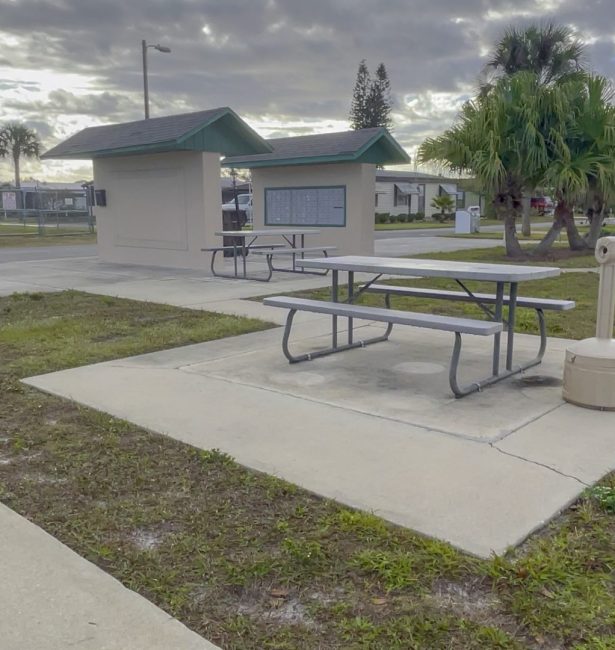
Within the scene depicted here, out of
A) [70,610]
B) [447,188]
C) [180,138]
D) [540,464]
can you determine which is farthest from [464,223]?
[70,610]

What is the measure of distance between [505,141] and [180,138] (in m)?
6.94

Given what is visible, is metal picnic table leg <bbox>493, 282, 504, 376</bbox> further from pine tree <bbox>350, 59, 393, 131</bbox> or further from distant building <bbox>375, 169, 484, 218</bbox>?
pine tree <bbox>350, 59, 393, 131</bbox>

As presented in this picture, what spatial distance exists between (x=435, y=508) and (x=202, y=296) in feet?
23.3

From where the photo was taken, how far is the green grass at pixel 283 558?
88.7 inches

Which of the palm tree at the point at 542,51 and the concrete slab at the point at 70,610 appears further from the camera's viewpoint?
the palm tree at the point at 542,51

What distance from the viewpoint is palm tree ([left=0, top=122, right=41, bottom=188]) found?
61.6 meters

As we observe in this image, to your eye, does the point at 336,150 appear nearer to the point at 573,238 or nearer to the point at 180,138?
the point at 180,138

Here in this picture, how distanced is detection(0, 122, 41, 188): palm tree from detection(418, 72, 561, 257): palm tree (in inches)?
2185

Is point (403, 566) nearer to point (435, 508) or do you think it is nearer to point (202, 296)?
point (435, 508)

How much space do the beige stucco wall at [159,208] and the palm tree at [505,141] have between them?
550 centimetres

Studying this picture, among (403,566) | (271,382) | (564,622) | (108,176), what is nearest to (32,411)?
(271,382)

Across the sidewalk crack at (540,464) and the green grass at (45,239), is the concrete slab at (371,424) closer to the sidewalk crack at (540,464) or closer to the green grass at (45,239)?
the sidewalk crack at (540,464)

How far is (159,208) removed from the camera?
47.8ft

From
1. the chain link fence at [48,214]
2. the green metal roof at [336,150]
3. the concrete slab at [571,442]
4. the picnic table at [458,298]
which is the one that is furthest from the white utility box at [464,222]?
the concrete slab at [571,442]
